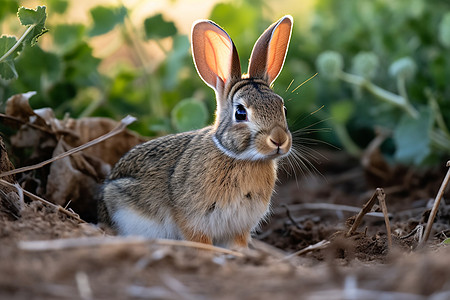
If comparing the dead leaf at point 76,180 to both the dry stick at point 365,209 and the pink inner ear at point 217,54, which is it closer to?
the pink inner ear at point 217,54

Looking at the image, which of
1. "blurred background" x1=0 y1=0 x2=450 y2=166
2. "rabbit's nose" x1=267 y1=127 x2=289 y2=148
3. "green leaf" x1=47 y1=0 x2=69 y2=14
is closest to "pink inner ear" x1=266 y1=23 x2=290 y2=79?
"blurred background" x1=0 y1=0 x2=450 y2=166

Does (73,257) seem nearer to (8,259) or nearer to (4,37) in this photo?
(8,259)

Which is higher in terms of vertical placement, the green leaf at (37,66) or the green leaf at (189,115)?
the green leaf at (189,115)

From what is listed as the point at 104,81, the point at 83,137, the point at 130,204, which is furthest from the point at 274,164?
the point at 104,81

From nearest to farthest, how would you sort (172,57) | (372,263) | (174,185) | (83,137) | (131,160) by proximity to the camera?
(372,263)
(174,185)
(131,160)
(83,137)
(172,57)

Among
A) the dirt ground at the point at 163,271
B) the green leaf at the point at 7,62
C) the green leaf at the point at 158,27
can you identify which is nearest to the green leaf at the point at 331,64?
the green leaf at the point at 158,27

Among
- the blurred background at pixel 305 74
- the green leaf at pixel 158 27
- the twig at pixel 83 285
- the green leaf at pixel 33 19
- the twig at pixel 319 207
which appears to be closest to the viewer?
the twig at pixel 83 285

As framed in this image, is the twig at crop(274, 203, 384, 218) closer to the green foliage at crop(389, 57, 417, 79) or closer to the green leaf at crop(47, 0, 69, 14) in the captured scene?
the green foliage at crop(389, 57, 417, 79)
